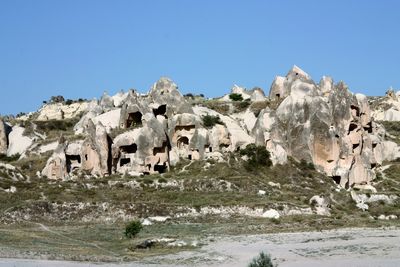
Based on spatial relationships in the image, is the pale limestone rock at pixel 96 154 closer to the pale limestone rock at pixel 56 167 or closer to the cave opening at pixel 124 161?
the pale limestone rock at pixel 56 167

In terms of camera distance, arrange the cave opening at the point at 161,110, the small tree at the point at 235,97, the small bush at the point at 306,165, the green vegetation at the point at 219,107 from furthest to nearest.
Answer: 1. the small tree at the point at 235,97
2. the green vegetation at the point at 219,107
3. the cave opening at the point at 161,110
4. the small bush at the point at 306,165

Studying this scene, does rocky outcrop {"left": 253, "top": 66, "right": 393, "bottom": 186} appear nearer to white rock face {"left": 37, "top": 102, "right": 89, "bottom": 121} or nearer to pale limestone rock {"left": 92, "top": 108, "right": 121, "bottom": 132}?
pale limestone rock {"left": 92, "top": 108, "right": 121, "bottom": 132}

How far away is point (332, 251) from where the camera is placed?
35656mm

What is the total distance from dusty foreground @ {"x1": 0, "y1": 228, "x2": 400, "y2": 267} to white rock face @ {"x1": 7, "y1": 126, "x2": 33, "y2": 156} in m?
44.0

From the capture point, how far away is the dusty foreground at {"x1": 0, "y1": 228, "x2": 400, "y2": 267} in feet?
103

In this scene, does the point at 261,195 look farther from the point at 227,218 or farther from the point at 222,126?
the point at 222,126

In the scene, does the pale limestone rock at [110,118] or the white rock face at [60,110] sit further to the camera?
the white rock face at [60,110]

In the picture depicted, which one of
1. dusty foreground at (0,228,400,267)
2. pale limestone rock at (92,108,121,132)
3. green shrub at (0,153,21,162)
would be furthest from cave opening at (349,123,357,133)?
green shrub at (0,153,21,162)

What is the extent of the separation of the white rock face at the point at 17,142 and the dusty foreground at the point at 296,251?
4399cm

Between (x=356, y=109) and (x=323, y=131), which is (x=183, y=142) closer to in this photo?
(x=323, y=131)

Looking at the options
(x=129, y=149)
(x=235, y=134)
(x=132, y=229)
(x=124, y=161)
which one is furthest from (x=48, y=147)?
(x=132, y=229)

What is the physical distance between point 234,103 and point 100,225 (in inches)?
1831

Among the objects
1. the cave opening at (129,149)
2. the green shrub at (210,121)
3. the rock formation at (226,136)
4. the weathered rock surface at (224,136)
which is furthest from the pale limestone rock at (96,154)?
the green shrub at (210,121)

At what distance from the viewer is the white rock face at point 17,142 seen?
7950 cm
